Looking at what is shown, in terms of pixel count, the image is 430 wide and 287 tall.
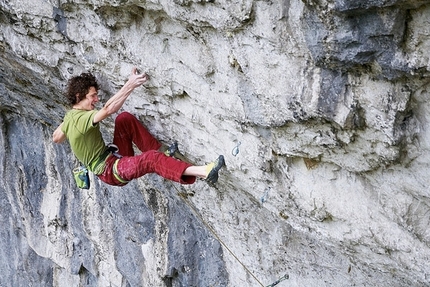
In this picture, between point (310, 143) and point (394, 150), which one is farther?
point (310, 143)

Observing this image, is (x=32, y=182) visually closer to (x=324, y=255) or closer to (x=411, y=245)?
(x=324, y=255)

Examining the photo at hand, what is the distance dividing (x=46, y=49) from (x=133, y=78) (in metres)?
1.21

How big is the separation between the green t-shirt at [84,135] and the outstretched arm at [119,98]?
0.34ft

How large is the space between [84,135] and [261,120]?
1.40 meters

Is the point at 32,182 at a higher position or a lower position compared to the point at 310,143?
lower

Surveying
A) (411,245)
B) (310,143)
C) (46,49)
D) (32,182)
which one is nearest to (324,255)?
(411,245)

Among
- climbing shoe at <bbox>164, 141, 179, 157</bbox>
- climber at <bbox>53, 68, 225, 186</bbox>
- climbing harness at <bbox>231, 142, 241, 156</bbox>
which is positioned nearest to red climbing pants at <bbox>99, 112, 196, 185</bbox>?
climber at <bbox>53, 68, 225, 186</bbox>

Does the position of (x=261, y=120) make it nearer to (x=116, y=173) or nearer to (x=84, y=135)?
(x=116, y=173)

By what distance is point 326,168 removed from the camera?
381 cm

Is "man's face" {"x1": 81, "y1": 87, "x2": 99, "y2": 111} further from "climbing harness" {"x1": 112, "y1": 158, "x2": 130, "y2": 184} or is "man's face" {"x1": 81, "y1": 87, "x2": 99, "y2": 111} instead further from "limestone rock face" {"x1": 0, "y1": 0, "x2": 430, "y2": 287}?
"climbing harness" {"x1": 112, "y1": 158, "x2": 130, "y2": 184}

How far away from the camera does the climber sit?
13.1ft

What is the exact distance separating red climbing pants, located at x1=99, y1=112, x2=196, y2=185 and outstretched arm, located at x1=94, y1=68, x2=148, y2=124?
40 cm

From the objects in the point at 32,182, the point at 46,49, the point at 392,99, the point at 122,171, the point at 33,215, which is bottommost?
the point at 33,215

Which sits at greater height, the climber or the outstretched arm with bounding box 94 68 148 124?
the outstretched arm with bounding box 94 68 148 124
